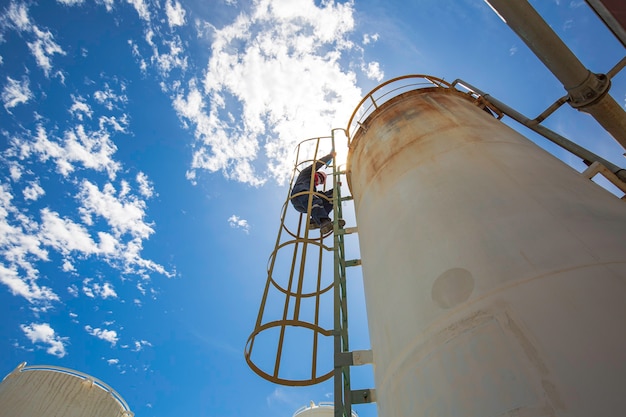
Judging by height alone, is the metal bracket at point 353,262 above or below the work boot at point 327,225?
below

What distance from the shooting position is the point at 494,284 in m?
2.62

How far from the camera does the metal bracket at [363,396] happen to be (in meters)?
3.91

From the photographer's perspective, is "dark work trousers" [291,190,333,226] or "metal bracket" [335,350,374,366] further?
"dark work trousers" [291,190,333,226]

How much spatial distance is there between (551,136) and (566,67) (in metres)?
2.16

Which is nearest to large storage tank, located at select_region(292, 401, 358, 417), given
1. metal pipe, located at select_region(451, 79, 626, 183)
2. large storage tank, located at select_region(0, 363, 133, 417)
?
large storage tank, located at select_region(0, 363, 133, 417)

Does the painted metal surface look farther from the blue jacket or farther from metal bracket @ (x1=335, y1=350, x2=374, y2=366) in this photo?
the blue jacket

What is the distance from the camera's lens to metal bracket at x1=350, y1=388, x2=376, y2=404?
3.91m

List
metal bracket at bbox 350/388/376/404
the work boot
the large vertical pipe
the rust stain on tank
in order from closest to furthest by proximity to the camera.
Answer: the large vertical pipe → metal bracket at bbox 350/388/376/404 → the rust stain on tank → the work boot

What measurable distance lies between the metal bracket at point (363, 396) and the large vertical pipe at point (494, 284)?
1.74 feet

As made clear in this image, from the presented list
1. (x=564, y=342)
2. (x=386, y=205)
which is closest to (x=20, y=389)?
(x=386, y=205)

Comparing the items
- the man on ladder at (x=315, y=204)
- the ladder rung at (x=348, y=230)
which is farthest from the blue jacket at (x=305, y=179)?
the ladder rung at (x=348, y=230)

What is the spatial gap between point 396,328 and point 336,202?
13.9 ft

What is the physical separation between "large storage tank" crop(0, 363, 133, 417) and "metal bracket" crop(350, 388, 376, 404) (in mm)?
11506

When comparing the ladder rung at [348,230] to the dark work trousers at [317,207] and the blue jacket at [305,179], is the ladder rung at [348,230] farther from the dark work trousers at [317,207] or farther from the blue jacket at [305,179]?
the blue jacket at [305,179]
